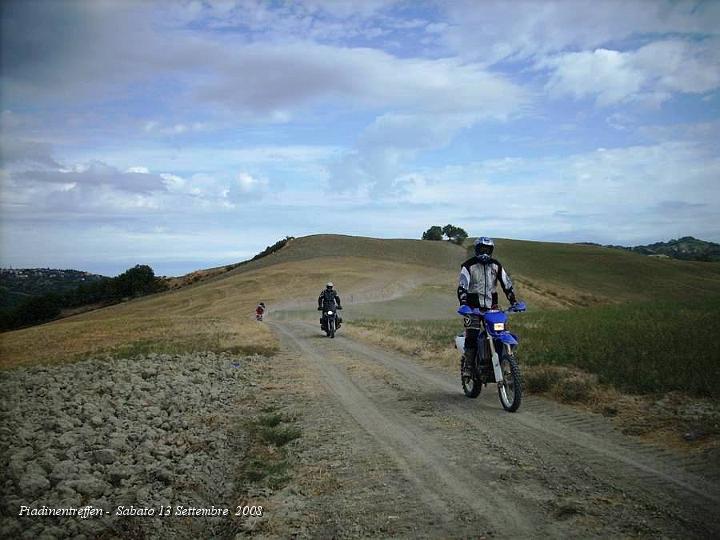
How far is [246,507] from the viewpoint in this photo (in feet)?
17.7

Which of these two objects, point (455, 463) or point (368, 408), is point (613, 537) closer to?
point (455, 463)

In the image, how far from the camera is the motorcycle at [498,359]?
337 inches

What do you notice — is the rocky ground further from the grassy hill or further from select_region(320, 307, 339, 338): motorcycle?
select_region(320, 307, 339, 338): motorcycle

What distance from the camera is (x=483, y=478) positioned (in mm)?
5707

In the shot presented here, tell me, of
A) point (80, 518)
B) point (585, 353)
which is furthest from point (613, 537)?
point (585, 353)

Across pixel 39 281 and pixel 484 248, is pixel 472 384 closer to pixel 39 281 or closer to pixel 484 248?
pixel 484 248

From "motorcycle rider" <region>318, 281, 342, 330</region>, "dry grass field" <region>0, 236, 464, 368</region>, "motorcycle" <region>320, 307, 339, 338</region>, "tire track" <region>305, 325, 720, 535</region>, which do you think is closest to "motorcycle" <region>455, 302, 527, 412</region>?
"tire track" <region>305, 325, 720, 535</region>

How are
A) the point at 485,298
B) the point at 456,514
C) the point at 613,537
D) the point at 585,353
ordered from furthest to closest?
A: the point at 585,353 → the point at 485,298 → the point at 456,514 → the point at 613,537

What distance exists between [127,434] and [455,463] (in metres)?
4.64

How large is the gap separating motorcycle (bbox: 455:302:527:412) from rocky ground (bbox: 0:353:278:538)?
4117 millimetres

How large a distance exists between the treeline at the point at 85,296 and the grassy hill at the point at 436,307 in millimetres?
23639

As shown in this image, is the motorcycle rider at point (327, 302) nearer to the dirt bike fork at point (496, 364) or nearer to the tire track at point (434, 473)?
the tire track at point (434, 473)

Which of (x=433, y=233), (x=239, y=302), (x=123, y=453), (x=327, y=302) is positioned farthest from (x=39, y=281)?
(x=123, y=453)

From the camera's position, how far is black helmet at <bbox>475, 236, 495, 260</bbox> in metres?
9.16
